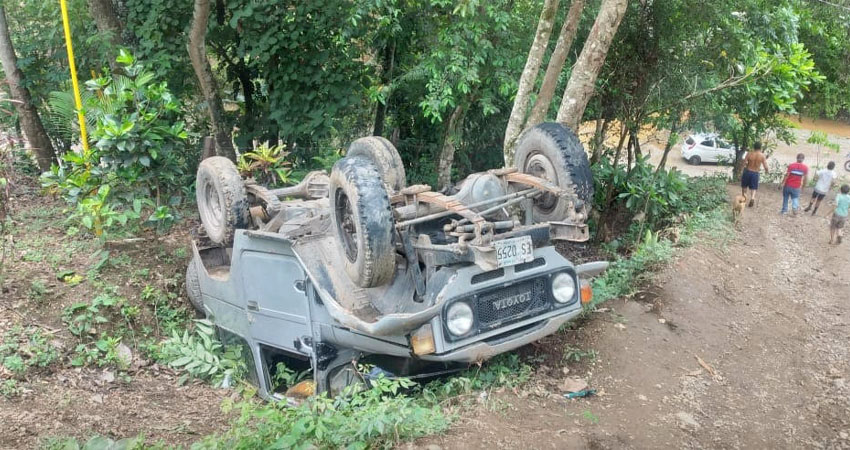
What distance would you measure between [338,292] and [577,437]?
6.15 ft

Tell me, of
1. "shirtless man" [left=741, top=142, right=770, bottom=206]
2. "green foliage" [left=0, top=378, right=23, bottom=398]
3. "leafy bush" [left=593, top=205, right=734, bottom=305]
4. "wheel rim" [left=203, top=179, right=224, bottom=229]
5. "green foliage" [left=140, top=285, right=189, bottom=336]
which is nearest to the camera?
"green foliage" [left=0, top=378, right=23, bottom=398]

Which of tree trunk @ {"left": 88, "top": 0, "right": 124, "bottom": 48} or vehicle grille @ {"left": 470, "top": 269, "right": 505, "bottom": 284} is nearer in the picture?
vehicle grille @ {"left": 470, "top": 269, "right": 505, "bottom": 284}

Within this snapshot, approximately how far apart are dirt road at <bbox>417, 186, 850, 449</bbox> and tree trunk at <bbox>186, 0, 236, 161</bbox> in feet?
18.9

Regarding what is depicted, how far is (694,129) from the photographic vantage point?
33.4 ft

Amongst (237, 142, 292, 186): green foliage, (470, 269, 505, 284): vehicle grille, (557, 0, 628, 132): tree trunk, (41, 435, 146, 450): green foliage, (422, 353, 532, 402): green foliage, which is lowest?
(422, 353, 532, 402): green foliage

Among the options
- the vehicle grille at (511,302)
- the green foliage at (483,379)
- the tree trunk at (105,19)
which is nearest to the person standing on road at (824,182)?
the green foliage at (483,379)

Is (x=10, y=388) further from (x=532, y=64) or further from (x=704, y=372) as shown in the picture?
(x=532, y=64)

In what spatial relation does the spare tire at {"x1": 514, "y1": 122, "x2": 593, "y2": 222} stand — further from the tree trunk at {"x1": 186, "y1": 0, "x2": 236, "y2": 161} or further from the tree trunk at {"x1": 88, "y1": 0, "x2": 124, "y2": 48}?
the tree trunk at {"x1": 88, "y1": 0, "x2": 124, "y2": 48}

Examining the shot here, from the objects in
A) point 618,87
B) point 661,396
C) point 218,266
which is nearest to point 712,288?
point 661,396

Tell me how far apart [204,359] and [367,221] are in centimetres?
226

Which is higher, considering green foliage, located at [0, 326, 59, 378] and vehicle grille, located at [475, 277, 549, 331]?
vehicle grille, located at [475, 277, 549, 331]

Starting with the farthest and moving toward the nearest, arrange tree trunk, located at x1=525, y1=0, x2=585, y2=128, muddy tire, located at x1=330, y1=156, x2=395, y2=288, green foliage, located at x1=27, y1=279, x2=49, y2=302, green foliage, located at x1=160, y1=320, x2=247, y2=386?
tree trunk, located at x1=525, y1=0, x2=585, y2=128 < green foliage, located at x1=27, y1=279, x2=49, y2=302 < green foliage, located at x1=160, y1=320, x2=247, y2=386 < muddy tire, located at x1=330, y1=156, x2=395, y2=288

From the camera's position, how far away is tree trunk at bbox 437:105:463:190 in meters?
10.0

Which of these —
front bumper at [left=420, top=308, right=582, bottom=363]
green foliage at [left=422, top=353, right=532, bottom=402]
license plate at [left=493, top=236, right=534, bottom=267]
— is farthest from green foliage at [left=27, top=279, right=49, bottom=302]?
license plate at [left=493, top=236, right=534, bottom=267]
